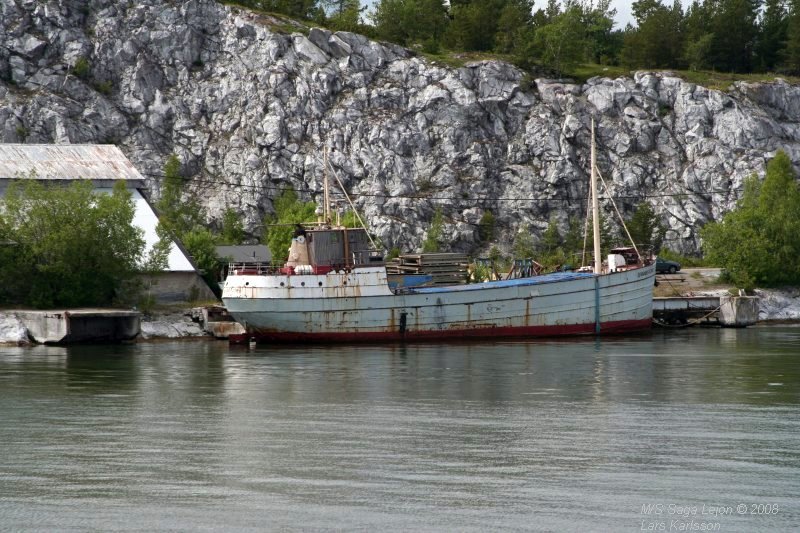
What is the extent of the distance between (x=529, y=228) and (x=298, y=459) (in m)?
68.4

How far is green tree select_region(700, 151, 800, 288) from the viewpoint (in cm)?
7788

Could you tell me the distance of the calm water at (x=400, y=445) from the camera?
21250 millimetres

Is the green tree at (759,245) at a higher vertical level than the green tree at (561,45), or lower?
lower

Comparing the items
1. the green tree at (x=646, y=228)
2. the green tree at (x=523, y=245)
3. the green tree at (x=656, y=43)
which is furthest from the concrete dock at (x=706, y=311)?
the green tree at (x=656, y=43)

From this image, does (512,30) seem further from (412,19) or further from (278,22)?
(278,22)

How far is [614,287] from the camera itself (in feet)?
208

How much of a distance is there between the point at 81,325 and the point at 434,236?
3572 centimetres

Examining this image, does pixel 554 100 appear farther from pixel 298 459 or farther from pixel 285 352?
pixel 298 459

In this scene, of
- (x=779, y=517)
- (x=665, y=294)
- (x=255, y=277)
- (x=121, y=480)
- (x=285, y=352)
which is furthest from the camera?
(x=665, y=294)

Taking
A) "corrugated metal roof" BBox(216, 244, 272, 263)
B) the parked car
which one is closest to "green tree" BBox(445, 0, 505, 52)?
"corrugated metal roof" BBox(216, 244, 272, 263)

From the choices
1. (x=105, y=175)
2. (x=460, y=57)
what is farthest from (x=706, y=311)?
(x=460, y=57)

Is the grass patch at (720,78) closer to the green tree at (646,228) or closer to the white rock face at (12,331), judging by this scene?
the green tree at (646,228)

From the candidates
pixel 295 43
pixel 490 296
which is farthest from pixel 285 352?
pixel 295 43

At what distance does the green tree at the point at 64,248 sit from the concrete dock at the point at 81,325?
2.71m
